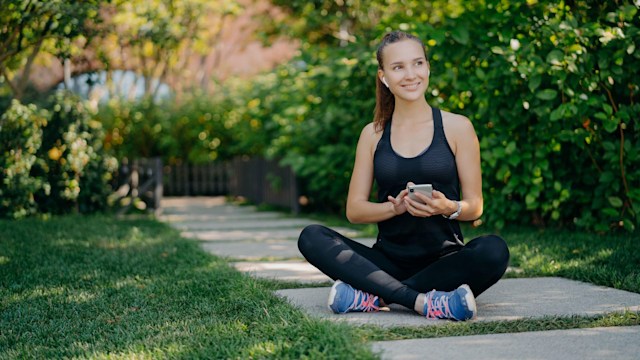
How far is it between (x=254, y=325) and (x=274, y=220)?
626 centimetres

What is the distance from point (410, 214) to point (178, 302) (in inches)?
47.5

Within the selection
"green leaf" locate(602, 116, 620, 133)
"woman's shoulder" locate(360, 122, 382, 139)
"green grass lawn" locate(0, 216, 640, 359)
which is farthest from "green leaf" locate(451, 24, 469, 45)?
"woman's shoulder" locate(360, 122, 382, 139)

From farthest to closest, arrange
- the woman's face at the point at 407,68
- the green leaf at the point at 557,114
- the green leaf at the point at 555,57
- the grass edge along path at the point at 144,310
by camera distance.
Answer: the green leaf at the point at 557,114
the green leaf at the point at 555,57
the woman's face at the point at 407,68
the grass edge along path at the point at 144,310

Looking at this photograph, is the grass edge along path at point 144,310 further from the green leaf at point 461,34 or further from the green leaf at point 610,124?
the green leaf at point 610,124

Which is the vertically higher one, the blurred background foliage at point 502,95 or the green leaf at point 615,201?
the blurred background foliage at point 502,95

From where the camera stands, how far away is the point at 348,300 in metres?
3.13

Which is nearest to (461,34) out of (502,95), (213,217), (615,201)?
(502,95)

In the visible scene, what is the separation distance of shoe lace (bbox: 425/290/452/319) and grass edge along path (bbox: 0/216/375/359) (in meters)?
0.49

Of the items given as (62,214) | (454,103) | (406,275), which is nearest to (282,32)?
(62,214)

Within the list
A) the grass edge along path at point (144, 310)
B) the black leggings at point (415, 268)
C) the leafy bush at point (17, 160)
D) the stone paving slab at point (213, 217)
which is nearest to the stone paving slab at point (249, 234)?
the grass edge along path at point (144, 310)

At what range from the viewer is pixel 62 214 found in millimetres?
8336

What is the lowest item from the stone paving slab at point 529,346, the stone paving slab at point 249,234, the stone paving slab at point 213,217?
the stone paving slab at point 213,217

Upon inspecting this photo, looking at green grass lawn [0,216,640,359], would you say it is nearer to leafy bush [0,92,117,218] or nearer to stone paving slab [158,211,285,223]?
leafy bush [0,92,117,218]

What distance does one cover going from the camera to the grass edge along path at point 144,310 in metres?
2.59
